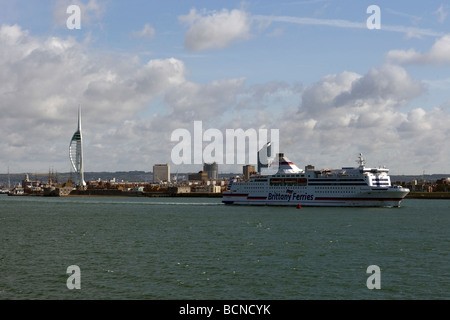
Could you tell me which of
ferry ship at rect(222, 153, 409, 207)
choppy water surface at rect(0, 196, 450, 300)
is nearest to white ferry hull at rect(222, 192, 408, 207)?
ferry ship at rect(222, 153, 409, 207)

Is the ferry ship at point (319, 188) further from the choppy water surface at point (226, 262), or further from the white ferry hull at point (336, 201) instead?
the choppy water surface at point (226, 262)

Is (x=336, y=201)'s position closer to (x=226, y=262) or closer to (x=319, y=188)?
(x=319, y=188)

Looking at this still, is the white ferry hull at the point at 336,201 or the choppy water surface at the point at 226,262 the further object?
the white ferry hull at the point at 336,201

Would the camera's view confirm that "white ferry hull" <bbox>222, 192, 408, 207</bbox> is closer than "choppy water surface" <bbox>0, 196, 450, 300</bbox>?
No

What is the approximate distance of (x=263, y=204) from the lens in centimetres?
9812

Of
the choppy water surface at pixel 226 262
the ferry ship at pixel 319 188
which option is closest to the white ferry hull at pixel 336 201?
the ferry ship at pixel 319 188

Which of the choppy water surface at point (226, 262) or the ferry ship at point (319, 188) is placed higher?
the ferry ship at point (319, 188)

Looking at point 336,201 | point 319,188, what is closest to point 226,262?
point 336,201

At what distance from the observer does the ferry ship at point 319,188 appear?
8644 centimetres

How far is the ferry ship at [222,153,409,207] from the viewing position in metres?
86.4

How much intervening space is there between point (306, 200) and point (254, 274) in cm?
6719

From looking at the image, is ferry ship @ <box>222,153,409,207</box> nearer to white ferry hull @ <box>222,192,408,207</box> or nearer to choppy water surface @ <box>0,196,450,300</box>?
white ferry hull @ <box>222,192,408,207</box>
